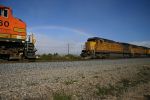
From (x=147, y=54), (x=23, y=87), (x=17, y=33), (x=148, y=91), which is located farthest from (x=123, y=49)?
(x=23, y=87)

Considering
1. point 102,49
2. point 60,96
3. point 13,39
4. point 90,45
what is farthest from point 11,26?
point 102,49

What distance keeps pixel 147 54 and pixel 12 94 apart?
55821 millimetres

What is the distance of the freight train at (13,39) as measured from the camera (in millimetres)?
13102

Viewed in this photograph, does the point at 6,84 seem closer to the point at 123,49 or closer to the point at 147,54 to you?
the point at 123,49

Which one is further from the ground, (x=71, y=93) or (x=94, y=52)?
(x=94, y=52)

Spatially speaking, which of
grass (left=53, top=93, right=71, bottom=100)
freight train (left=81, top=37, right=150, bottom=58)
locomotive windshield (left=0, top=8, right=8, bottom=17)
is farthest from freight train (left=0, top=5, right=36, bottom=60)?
freight train (left=81, top=37, right=150, bottom=58)

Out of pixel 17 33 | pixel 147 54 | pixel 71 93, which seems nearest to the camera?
pixel 71 93

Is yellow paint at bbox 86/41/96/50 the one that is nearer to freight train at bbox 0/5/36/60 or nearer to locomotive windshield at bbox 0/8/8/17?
freight train at bbox 0/5/36/60

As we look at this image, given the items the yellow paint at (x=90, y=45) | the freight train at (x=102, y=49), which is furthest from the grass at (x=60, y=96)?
the yellow paint at (x=90, y=45)

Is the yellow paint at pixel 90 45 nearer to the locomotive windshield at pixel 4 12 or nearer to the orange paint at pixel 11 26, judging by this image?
the orange paint at pixel 11 26

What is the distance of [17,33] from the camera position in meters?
14.1

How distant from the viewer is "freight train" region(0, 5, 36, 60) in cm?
1310

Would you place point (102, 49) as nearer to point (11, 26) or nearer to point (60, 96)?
point (11, 26)

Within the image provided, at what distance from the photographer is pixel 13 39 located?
45.2 ft
